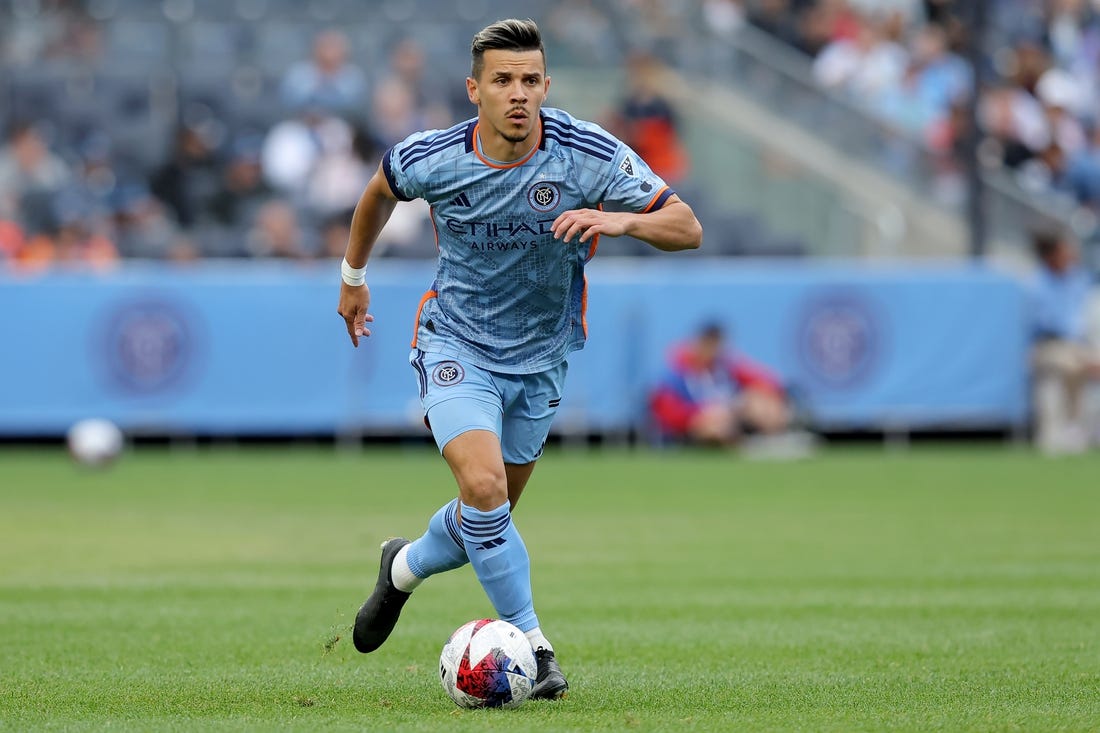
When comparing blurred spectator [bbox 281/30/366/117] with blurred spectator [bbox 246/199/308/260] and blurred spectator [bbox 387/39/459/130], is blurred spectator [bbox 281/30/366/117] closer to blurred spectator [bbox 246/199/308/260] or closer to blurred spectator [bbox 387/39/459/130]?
blurred spectator [bbox 387/39/459/130]

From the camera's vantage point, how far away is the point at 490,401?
6.98 meters

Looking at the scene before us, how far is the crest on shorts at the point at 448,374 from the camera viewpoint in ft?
23.0

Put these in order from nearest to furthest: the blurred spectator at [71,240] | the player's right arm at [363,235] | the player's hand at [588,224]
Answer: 1. the player's hand at [588,224]
2. the player's right arm at [363,235]
3. the blurred spectator at [71,240]

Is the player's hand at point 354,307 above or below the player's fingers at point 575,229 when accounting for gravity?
below

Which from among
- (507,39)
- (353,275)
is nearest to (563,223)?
(507,39)

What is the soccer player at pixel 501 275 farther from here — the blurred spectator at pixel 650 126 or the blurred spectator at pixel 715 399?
the blurred spectator at pixel 650 126

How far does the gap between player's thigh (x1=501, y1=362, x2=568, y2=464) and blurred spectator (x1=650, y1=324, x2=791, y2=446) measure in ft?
43.1

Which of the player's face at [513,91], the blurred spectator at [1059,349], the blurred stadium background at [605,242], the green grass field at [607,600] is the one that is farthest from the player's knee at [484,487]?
the blurred spectator at [1059,349]

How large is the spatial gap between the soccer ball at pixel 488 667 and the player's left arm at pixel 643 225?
4.77 ft

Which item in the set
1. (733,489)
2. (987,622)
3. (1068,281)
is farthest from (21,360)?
(987,622)

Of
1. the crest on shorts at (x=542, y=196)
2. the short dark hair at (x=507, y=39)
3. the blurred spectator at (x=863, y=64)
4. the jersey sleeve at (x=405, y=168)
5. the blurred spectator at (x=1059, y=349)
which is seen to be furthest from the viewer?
the blurred spectator at (x=863, y=64)

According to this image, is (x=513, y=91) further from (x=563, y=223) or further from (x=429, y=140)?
(x=563, y=223)

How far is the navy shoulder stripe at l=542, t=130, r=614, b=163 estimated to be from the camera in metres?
6.97

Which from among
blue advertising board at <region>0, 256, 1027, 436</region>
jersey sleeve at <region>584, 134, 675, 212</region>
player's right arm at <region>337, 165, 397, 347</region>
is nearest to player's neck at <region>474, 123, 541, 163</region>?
jersey sleeve at <region>584, 134, 675, 212</region>
